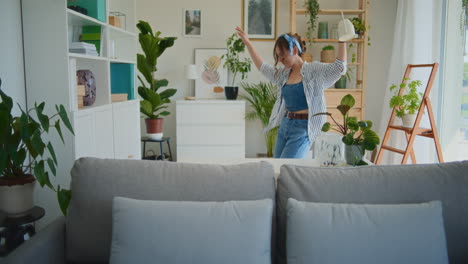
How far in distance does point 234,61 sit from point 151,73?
1.06 meters

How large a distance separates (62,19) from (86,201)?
137 centimetres

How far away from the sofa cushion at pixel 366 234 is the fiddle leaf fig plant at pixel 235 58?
3947 mm

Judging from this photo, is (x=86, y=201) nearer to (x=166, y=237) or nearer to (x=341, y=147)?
(x=166, y=237)

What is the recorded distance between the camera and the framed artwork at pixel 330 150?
6.20 feet

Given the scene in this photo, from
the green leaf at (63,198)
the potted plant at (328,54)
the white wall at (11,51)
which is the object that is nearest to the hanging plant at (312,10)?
the potted plant at (328,54)

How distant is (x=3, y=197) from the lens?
186cm

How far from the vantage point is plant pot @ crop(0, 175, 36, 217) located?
1.86 m

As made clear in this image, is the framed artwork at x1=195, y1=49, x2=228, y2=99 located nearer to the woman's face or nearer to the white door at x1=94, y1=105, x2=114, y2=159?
the white door at x1=94, y1=105, x2=114, y2=159

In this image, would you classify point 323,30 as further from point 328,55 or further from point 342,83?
point 342,83

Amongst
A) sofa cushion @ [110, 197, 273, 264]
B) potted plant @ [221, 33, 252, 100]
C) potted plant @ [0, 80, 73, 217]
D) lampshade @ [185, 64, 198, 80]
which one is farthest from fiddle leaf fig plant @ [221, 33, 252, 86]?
sofa cushion @ [110, 197, 273, 264]

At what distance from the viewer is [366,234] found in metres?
1.34

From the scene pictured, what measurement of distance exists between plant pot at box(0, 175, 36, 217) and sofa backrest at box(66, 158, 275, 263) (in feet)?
1.59

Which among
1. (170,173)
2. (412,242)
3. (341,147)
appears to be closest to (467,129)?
(341,147)

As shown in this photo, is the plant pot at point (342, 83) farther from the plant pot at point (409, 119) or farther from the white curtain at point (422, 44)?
the plant pot at point (409, 119)
